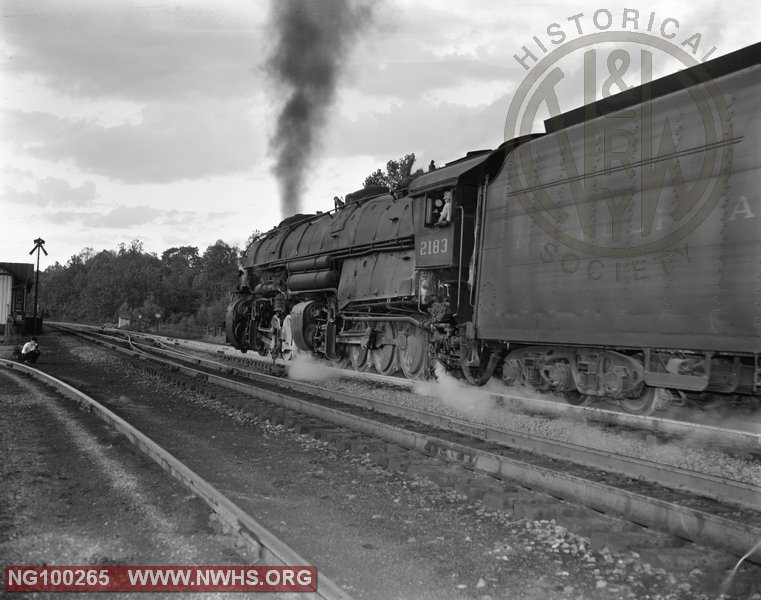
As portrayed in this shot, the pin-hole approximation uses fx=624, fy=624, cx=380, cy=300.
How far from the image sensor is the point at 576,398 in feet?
26.8

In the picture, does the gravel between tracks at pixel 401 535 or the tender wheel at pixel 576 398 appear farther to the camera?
the tender wheel at pixel 576 398

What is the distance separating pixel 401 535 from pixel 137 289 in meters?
94.2

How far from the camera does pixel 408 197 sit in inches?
418

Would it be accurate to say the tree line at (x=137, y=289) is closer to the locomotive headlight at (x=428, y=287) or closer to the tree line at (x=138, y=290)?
the tree line at (x=138, y=290)

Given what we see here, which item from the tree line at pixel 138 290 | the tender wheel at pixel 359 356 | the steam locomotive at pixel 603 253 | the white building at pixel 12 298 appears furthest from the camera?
the tree line at pixel 138 290

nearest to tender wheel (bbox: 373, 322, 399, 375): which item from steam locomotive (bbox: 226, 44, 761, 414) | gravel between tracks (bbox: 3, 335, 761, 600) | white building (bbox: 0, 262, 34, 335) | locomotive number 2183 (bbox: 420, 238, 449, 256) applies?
steam locomotive (bbox: 226, 44, 761, 414)

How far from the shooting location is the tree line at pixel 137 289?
84750 millimetres

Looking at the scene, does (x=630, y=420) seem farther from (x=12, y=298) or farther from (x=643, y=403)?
(x=12, y=298)

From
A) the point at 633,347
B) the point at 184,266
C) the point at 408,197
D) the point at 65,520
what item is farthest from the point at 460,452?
the point at 184,266

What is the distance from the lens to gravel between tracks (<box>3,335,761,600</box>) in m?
3.34

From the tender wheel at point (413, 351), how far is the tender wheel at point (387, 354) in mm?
273

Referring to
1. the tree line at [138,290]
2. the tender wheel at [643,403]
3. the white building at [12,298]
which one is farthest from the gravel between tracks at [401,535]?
the tree line at [138,290]

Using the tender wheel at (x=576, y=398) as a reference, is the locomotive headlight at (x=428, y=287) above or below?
above

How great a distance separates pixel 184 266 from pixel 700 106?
126571 millimetres
